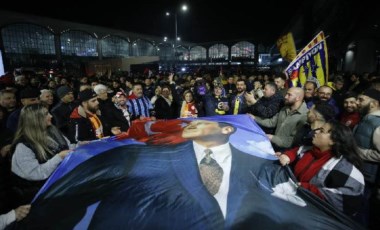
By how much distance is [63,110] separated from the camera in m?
5.36

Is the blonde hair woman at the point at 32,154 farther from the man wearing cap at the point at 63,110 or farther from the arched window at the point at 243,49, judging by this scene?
the arched window at the point at 243,49

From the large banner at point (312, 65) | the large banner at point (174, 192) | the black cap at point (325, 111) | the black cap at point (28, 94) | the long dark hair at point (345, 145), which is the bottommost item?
the large banner at point (174, 192)

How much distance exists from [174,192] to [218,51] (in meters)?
91.3

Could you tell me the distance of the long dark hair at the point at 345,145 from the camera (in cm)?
239

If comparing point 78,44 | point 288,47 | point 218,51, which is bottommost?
point 288,47

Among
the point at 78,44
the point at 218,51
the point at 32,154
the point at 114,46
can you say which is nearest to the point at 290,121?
the point at 32,154

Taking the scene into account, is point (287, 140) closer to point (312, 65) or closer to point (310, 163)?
point (310, 163)

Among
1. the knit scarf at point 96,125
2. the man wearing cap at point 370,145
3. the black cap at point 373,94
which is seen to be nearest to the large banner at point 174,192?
the man wearing cap at point 370,145

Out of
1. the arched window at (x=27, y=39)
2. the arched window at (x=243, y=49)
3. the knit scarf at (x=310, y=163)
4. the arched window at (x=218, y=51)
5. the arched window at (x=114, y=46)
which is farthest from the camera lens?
the arched window at (x=218, y=51)

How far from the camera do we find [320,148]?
2596 millimetres

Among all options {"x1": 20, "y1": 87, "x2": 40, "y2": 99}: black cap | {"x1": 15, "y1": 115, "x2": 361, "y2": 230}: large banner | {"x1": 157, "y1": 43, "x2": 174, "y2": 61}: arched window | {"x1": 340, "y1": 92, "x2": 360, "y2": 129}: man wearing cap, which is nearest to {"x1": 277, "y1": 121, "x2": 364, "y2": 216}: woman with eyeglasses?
{"x1": 15, "y1": 115, "x2": 361, "y2": 230}: large banner

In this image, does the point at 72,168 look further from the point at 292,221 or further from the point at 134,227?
the point at 292,221

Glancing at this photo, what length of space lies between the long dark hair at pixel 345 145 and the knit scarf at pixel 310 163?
117 millimetres

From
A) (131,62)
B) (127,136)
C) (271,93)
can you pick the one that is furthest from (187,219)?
(131,62)
